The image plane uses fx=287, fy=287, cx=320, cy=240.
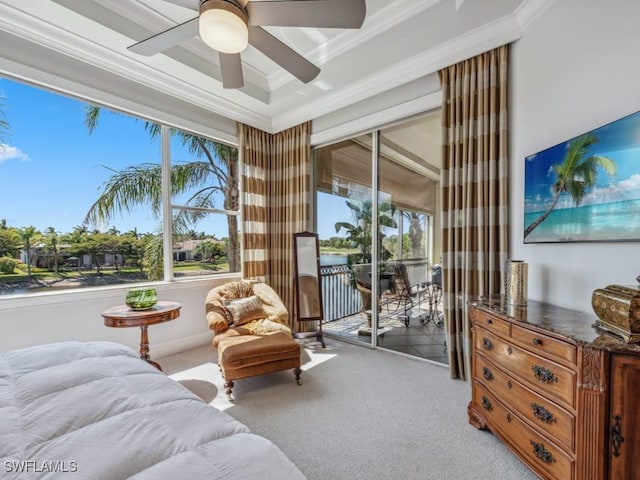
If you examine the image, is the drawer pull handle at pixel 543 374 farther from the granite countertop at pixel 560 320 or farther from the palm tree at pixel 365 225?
the palm tree at pixel 365 225

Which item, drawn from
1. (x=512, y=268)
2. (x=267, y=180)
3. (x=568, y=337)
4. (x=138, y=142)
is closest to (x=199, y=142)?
(x=138, y=142)

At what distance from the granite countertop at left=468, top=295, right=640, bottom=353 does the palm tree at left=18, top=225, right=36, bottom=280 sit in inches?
146

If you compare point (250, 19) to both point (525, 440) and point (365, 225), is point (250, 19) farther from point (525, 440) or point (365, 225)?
point (525, 440)

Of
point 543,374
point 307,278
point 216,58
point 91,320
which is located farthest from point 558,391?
point 216,58

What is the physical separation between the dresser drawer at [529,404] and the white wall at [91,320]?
3074 mm

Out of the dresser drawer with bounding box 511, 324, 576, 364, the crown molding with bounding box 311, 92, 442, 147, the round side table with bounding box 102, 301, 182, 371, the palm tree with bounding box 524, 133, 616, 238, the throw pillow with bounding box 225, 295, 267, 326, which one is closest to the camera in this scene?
the dresser drawer with bounding box 511, 324, 576, 364

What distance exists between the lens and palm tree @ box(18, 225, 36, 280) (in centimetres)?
254

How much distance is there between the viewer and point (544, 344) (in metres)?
1.43

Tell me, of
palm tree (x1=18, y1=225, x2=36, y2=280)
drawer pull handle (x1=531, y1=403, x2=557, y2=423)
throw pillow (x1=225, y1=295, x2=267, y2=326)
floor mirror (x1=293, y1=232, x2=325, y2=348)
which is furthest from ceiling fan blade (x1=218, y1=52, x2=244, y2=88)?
drawer pull handle (x1=531, y1=403, x2=557, y2=423)

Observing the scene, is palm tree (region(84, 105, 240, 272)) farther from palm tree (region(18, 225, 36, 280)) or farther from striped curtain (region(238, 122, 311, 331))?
palm tree (region(18, 225, 36, 280))

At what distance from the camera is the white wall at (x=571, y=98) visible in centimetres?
156

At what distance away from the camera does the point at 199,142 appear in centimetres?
374

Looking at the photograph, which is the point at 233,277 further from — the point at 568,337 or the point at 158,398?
the point at 568,337

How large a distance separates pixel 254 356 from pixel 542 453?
1945 millimetres
